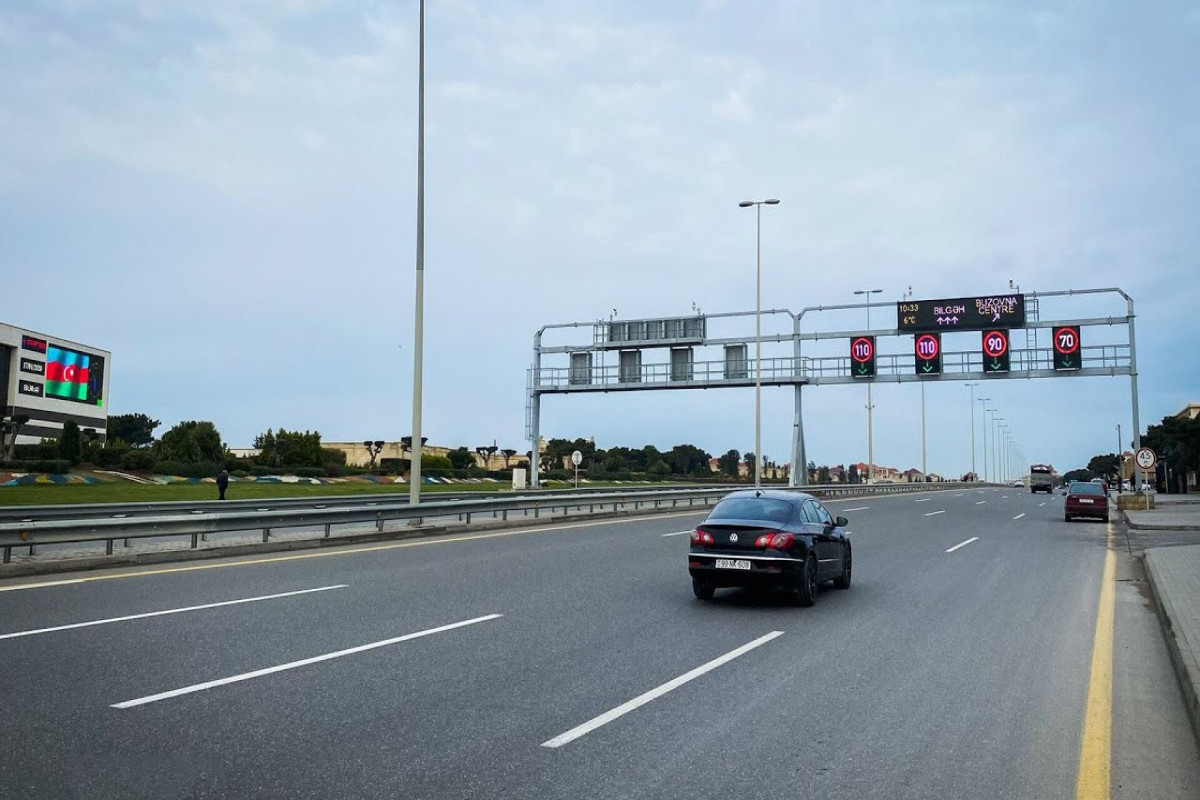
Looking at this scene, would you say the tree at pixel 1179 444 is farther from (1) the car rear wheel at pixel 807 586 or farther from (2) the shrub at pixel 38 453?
(2) the shrub at pixel 38 453

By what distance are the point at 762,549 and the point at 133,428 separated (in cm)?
14468

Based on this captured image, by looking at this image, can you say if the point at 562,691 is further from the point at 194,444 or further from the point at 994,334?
the point at 194,444

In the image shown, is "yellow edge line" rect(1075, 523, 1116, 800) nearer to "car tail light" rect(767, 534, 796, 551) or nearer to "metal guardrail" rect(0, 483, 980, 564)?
"car tail light" rect(767, 534, 796, 551)

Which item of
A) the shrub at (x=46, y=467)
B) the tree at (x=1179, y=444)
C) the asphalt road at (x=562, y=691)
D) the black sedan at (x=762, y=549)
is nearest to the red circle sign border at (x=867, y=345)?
the tree at (x=1179, y=444)

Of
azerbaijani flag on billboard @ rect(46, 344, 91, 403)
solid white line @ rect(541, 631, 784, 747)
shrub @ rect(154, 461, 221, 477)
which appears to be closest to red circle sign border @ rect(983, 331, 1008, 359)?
solid white line @ rect(541, 631, 784, 747)

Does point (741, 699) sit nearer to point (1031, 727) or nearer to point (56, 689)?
point (1031, 727)

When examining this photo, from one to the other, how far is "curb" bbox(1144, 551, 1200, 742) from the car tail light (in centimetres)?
400

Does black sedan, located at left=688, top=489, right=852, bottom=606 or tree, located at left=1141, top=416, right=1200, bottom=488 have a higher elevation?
tree, located at left=1141, top=416, right=1200, bottom=488

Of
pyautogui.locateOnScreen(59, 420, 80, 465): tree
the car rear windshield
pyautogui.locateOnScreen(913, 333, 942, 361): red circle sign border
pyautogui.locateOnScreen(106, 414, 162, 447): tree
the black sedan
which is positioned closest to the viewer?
the black sedan

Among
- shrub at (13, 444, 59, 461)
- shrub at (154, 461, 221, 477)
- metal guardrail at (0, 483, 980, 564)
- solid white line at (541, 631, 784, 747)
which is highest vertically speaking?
shrub at (13, 444, 59, 461)

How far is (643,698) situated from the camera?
668cm

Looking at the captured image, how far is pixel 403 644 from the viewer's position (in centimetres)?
849

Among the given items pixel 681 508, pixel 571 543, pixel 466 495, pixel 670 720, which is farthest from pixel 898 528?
pixel 670 720

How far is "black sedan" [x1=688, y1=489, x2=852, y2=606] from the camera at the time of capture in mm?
11156
